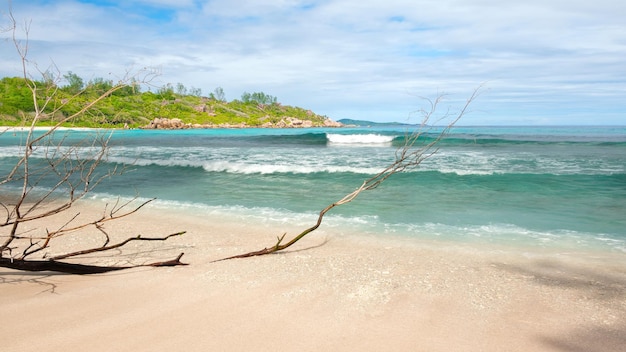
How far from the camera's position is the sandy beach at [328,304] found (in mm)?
2574

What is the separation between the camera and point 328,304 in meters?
3.21

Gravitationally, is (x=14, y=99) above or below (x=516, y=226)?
above

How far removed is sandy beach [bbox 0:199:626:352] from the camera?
2574mm

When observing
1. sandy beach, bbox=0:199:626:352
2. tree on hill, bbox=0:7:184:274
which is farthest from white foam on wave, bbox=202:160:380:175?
sandy beach, bbox=0:199:626:352

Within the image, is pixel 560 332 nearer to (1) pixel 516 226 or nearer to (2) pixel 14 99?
(1) pixel 516 226

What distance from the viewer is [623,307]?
3.29 m

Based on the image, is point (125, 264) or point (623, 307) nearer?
point (623, 307)

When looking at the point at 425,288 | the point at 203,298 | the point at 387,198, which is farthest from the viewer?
the point at 387,198

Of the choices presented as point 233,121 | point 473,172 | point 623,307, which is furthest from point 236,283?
point 233,121

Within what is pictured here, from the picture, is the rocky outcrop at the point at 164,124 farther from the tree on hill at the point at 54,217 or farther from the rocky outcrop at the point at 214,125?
the tree on hill at the point at 54,217

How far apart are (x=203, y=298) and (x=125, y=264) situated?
1.51 meters

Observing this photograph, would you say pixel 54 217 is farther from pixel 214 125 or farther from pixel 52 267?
pixel 214 125

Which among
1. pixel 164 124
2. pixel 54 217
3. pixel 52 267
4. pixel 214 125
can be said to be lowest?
pixel 54 217

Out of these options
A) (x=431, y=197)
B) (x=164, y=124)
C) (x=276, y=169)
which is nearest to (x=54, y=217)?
(x=431, y=197)
